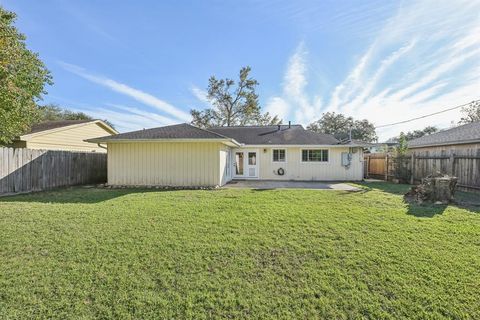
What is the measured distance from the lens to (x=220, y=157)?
11.4m

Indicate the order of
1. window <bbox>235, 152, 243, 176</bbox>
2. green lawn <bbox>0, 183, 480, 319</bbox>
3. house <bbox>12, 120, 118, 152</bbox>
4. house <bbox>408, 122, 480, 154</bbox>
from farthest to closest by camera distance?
window <bbox>235, 152, 243, 176</bbox>
house <bbox>12, 120, 118, 152</bbox>
house <bbox>408, 122, 480, 154</bbox>
green lawn <bbox>0, 183, 480, 319</bbox>

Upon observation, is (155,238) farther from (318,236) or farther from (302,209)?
(302,209)

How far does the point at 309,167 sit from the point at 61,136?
16.3 metres

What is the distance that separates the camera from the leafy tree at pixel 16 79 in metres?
8.84

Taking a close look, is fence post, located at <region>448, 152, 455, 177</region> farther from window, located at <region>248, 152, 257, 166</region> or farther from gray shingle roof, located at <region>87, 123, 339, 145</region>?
window, located at <region>248, 152, 257, 166</region>

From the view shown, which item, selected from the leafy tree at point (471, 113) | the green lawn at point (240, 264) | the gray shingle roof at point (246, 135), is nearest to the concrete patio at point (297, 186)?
the gray shingle roof at point (246, 135)

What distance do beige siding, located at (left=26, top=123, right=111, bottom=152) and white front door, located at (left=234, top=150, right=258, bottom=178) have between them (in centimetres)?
1077

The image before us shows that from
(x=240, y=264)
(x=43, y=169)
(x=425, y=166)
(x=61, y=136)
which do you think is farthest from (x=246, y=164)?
(x=61, y=136)

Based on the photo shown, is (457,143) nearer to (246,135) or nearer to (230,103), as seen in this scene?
(246,135)

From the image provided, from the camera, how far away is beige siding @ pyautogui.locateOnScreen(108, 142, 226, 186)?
11.1 metres

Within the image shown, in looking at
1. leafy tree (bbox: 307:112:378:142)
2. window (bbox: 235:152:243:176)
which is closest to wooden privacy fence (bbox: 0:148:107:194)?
window (bbox: 235:152:243:176)

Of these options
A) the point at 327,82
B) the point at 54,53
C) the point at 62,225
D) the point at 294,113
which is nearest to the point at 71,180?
the point at 54,53

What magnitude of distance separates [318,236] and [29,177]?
11.3 metres

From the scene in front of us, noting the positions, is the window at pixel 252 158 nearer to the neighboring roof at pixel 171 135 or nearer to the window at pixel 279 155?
the window at pixel 279 155
